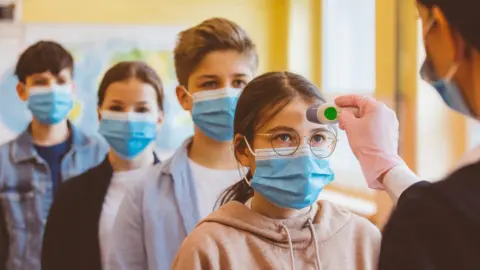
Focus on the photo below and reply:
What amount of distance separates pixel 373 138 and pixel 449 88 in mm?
347

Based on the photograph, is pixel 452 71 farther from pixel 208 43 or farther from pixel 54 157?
pixel 54 157

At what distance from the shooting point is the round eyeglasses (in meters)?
1.37

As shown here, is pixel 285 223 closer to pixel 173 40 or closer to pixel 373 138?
pixel 373 138

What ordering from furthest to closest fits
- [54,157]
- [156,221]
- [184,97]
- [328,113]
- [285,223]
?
[54,157] → [184,97] → [156,221] → [285,223] → [328,113]

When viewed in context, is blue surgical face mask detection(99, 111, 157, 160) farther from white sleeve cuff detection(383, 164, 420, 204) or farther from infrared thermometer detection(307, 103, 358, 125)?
white sleeve cuff detection(383, 164, 420, 204)

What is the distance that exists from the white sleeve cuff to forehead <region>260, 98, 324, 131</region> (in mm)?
308

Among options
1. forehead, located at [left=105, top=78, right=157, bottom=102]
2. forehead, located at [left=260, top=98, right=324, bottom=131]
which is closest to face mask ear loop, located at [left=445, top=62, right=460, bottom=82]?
forehead, located at [left=260, top=98, right=324, bottom=131]

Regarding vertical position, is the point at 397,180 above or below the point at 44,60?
below

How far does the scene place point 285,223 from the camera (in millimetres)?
1339

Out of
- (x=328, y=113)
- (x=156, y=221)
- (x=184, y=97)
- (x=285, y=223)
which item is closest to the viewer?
(x=328, y=113)

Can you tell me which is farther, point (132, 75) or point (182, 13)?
point (182, 13)

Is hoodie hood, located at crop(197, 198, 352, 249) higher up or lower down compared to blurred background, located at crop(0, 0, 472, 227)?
lower down

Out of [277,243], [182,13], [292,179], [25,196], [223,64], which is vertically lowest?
[25,196]

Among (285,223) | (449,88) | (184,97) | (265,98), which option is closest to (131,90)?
(184,97)
